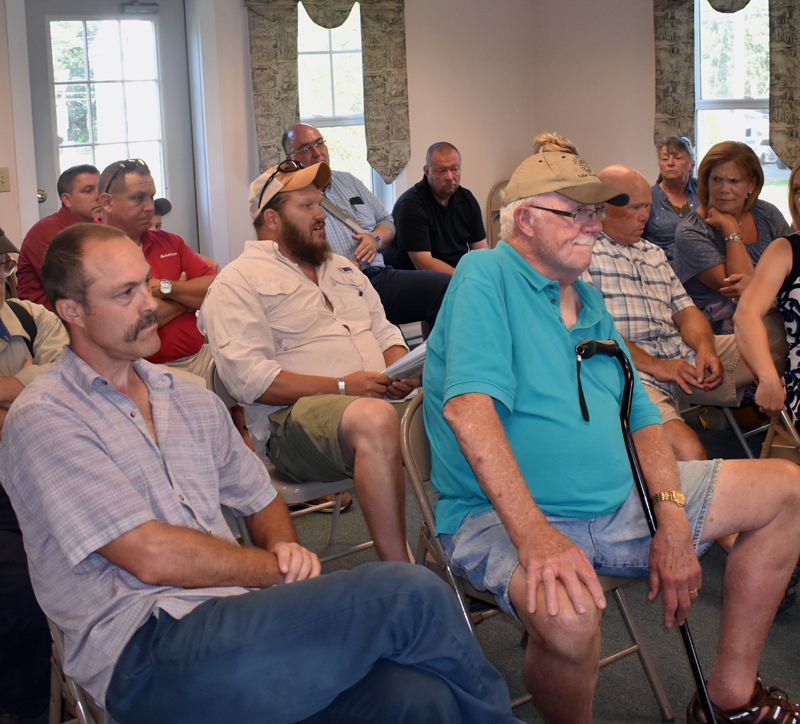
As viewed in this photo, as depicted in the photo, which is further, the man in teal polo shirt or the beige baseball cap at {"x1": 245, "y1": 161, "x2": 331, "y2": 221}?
the beige baseball cap at {"x1": 245, "y1": 161, "x2": 331, "y2": 221}

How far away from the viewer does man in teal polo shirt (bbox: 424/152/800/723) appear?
164 cm

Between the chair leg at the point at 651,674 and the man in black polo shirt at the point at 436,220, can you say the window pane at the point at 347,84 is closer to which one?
the man in black polo shirt at the point at 436,220

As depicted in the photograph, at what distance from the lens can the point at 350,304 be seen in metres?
2.79

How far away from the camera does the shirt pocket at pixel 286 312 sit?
2.57 m

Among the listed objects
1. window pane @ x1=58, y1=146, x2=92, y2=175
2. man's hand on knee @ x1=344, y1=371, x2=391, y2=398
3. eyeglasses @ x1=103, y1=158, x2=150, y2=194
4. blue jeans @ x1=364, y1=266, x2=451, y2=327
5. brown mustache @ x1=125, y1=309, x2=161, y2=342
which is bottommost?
man's hand on knee @ x1=344, y1=371, x2=391, y2=398

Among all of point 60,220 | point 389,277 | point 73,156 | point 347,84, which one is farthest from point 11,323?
point 347,84

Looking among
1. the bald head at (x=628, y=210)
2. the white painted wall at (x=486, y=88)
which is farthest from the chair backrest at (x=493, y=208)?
the bald head at (x=628, y=210)

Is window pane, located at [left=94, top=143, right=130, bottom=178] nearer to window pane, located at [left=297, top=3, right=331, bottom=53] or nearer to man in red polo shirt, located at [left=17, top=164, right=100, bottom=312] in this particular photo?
window pane, located at [left=297, top=3, right=331, bottom=53]

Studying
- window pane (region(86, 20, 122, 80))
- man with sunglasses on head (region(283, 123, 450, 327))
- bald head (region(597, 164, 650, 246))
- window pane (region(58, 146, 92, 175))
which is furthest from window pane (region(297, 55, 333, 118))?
bald head (region(597, 164, 650, 246))

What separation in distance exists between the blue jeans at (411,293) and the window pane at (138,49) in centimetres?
237

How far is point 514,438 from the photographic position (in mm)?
1729

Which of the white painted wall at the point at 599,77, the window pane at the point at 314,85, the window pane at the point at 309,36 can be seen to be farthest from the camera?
the white painted wall at the point at 599,77

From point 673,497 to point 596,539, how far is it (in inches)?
7.2

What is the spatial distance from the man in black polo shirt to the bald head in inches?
75.6
